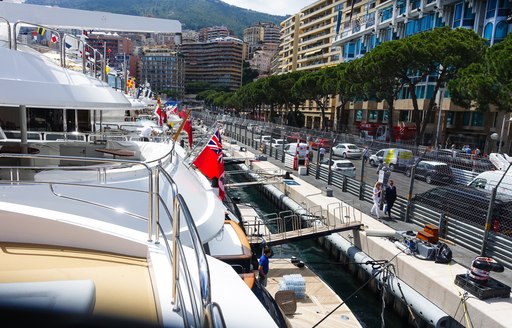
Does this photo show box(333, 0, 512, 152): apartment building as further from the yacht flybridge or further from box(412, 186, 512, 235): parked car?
the yacht flybridge

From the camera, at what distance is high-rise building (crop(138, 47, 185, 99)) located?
16125cm

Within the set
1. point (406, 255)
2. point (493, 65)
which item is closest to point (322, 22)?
point (493, 65)

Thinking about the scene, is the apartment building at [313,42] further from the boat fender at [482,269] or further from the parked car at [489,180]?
the boat fender at [482,269]

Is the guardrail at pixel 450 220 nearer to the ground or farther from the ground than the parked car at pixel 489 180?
nearer to the ground

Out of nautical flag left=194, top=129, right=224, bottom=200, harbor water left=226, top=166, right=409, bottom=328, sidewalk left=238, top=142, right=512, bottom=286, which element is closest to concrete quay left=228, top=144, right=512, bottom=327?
sidewalk left=238, top=142, right=512, bottom=286

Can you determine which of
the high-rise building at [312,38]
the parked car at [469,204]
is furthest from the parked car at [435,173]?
the high-rise building at [312,38]

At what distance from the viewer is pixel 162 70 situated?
6526 inches

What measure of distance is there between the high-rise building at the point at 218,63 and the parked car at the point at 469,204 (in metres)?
171

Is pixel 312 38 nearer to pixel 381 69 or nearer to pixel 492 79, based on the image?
pixel 381 69

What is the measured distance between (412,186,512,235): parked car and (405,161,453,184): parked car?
0.62 m

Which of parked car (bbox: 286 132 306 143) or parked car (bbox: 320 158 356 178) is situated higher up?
parked car (bbox: 286 132 306 143)

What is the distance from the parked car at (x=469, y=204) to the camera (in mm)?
11984

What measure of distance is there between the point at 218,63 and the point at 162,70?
3078 centimetres

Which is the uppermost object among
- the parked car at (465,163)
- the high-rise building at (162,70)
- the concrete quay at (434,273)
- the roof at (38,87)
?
the high-rise building at (162,70)
